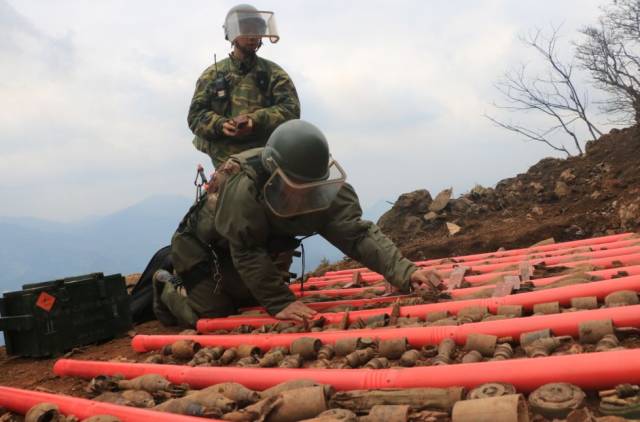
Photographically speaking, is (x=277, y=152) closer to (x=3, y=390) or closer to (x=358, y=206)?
(x=358, y=206)

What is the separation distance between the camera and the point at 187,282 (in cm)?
452

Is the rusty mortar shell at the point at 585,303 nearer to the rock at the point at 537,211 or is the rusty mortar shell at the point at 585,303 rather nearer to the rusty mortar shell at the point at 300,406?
the rusty mortar shell at the point at 300,406

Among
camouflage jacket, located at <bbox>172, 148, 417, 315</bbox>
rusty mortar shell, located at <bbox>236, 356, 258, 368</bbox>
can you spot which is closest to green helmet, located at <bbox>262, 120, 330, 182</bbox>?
camouflage jacket, located at <bbox>172, 148, 417, 315</bbox>

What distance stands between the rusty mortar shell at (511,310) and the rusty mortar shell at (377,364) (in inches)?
28.1

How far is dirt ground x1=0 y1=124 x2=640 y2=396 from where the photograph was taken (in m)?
7.36

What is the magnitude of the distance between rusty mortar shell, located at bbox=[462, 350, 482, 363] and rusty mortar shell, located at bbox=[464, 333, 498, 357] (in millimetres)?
36

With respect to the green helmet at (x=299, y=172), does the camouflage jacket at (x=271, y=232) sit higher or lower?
lower

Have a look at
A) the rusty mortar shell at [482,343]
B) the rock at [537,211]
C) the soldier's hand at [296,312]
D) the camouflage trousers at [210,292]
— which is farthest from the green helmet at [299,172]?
the rock at [537,211]

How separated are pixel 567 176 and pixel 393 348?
7879 millimetres

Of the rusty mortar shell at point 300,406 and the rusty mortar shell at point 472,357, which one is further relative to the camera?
the rusty mortar shell at point 472,357

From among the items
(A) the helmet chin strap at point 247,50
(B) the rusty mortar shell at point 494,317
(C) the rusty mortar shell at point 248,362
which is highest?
(A) the helmet chin strap at point 247,50

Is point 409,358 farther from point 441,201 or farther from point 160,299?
point 441,201

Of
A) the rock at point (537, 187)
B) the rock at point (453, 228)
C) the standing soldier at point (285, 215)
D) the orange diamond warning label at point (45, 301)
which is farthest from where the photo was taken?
the rock at point (537, 187)

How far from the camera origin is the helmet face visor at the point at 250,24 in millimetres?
4934
